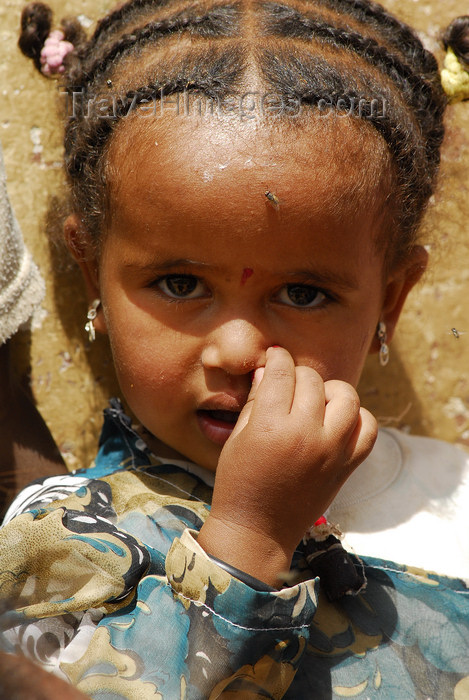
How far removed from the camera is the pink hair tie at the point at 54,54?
5.33 feet

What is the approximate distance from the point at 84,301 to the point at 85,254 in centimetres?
25

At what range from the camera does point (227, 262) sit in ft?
4.03

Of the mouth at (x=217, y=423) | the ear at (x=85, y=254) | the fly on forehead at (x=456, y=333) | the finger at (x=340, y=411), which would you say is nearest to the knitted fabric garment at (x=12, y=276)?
the ear at (x=85, y=254)

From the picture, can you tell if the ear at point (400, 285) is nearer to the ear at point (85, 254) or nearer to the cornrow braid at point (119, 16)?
the ear at point (85, 254)

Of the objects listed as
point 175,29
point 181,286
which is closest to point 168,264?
point 181,286

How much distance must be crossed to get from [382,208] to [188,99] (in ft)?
1.34

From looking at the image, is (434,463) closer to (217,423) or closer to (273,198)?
(217,423)

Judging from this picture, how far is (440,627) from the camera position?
4.34 ft

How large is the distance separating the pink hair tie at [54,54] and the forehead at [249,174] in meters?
0.46

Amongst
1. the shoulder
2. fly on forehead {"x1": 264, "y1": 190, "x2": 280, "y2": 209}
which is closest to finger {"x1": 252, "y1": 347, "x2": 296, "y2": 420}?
fly on forehead {"x1": 264, "y1": 190, "x2": 280, "y2": 209}

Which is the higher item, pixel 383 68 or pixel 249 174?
pixel 383 68

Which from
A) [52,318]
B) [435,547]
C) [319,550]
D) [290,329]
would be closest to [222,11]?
[290,329]

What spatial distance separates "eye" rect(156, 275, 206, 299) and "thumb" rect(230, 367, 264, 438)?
0.19 m

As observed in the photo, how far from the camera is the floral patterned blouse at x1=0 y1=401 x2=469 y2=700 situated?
1.03 meters
